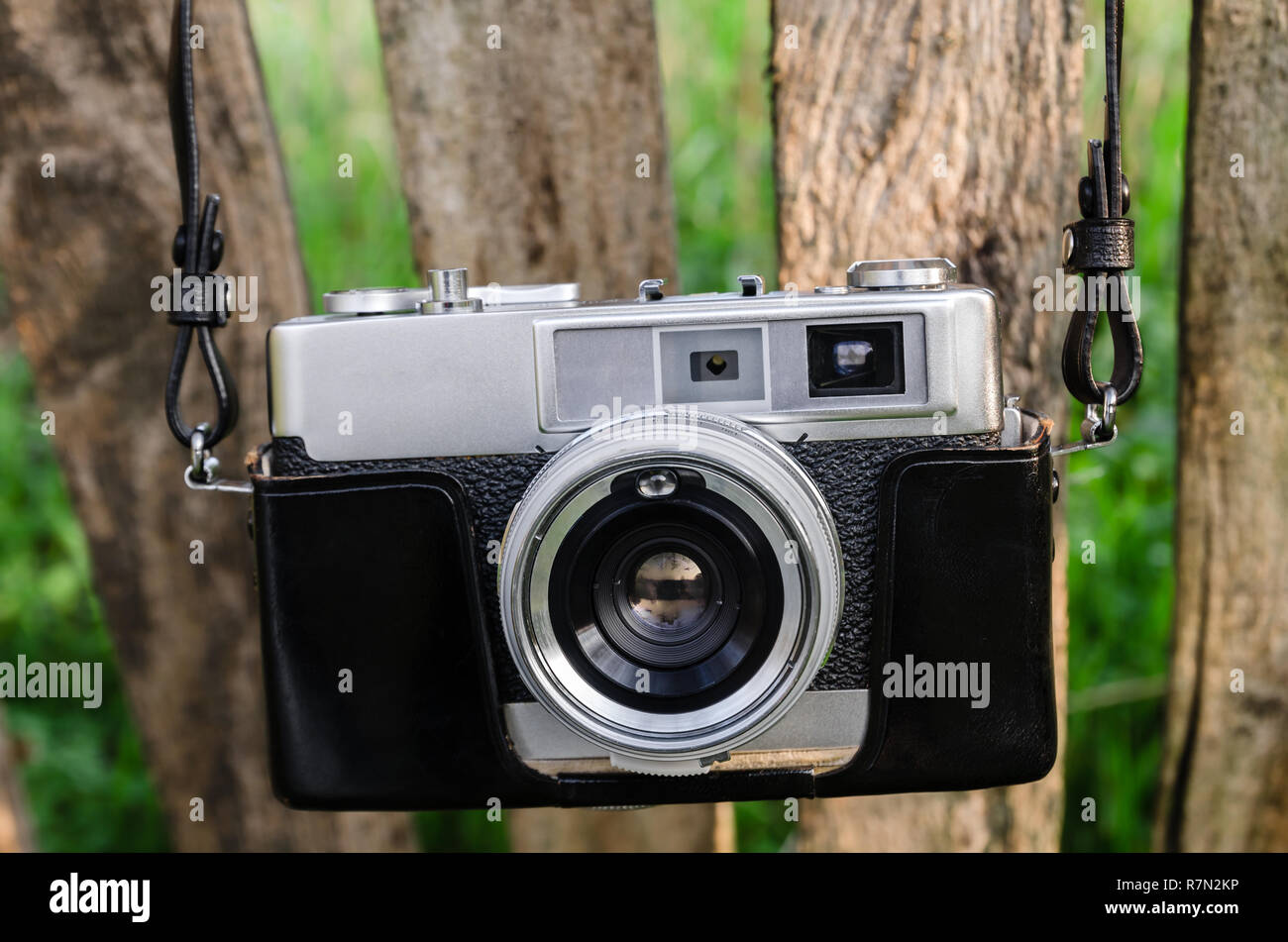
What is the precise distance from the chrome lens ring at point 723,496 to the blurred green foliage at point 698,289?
0.42 metres

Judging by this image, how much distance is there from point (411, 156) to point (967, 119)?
361 mm

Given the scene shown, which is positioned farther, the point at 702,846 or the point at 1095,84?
the point at 1095,84

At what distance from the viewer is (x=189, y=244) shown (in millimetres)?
594

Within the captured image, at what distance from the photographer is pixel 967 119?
63cm

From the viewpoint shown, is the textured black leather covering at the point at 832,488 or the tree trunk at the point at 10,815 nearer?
the textured black leather covering at the point at 832,488

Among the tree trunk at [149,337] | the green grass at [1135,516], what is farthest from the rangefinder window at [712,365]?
the green grass at [1135,516]

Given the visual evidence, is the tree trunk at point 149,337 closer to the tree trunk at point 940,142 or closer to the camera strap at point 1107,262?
the tree trunk at point 940,142

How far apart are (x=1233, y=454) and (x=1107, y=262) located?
9.6 inches

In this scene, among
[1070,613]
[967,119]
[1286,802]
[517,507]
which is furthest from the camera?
[1070,613]

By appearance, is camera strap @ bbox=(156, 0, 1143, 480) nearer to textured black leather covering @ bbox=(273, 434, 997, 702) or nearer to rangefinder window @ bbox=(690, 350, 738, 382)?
textured black leather covering @ bbox=(273, 434, 997, 702)

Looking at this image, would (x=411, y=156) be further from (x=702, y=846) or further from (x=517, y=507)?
(x=702, y=846)

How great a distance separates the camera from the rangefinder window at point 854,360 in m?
0.53

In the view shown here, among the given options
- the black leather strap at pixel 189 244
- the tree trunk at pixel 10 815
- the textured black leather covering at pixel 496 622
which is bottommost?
the tree trunk at pixel 10 815
